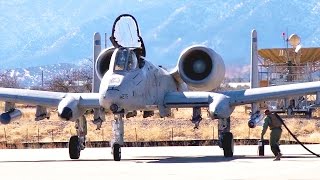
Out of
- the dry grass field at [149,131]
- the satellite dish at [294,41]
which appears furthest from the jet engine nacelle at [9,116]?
the satellite dish at [294,41]

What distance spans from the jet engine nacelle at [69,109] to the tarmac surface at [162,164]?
4.05 ft

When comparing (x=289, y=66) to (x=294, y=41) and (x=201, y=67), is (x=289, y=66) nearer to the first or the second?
(x=294, y=41)

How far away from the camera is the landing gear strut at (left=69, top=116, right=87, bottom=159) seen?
91.9ft

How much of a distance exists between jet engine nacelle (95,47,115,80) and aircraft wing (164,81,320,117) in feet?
6.87

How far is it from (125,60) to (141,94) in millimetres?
1193

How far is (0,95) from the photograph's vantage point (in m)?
28.8

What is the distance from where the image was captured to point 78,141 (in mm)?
28281

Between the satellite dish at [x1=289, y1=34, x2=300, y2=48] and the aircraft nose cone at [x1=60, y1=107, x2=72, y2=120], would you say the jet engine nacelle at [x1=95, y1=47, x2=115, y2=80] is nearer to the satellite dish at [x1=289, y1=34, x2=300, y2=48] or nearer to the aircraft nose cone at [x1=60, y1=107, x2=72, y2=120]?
the aircraft nose cone at [x1=60, y1=107, x2=72, y2=120]

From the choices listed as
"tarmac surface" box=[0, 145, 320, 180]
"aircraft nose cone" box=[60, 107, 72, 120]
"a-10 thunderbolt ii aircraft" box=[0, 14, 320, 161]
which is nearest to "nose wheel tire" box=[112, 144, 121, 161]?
"a-10 thunderbolt ii aircraft" box=[0, 14, 320, 161]

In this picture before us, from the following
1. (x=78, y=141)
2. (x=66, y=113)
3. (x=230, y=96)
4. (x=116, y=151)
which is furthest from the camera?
(x=230, y=96)

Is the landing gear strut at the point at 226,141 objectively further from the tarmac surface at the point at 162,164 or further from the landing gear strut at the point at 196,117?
the landing gear strut at the point at 196,117

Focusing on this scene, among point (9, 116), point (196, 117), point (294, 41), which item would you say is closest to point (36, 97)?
point (9, 116)

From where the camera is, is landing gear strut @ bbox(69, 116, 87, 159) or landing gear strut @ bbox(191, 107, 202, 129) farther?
landing gear strut @ bbox(191, 107, 202, 129)

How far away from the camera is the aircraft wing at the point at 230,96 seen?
2748 cm
